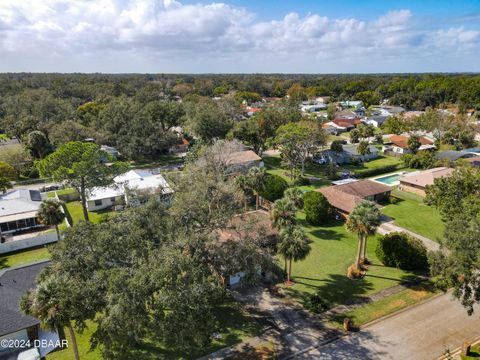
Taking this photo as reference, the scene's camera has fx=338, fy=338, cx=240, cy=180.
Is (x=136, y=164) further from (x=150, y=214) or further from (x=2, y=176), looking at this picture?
(x=150, y=214)

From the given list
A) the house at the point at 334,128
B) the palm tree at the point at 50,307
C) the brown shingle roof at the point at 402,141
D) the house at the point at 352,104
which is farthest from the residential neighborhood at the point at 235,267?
the house at the point at 352,104

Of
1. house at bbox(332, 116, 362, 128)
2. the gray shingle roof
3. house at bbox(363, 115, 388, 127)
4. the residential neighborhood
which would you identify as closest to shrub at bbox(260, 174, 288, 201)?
the residential neighborhood

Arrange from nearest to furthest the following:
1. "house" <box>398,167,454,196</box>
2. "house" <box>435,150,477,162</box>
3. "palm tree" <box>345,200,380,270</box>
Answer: "palm tree" <box>345,200,380,270</box> < "house" <box>398,167,454,196</box> < "house" <box>435,150,477,162</box>

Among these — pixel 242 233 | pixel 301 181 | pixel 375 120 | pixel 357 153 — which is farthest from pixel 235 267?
pixel 375 120

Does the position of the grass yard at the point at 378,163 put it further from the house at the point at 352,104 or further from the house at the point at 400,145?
the house at the point at 352,104

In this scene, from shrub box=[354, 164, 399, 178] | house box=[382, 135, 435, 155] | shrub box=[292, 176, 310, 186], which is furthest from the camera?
house box=[382, 135, 435, 155]

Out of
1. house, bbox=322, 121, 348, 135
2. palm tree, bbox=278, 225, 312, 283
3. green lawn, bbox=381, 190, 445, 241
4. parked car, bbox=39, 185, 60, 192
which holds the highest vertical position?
house, bbox=322, 121, 348, 135

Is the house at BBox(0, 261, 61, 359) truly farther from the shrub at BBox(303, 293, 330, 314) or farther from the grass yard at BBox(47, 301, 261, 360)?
the shrub at BBox(303, 293, 330, 314)
